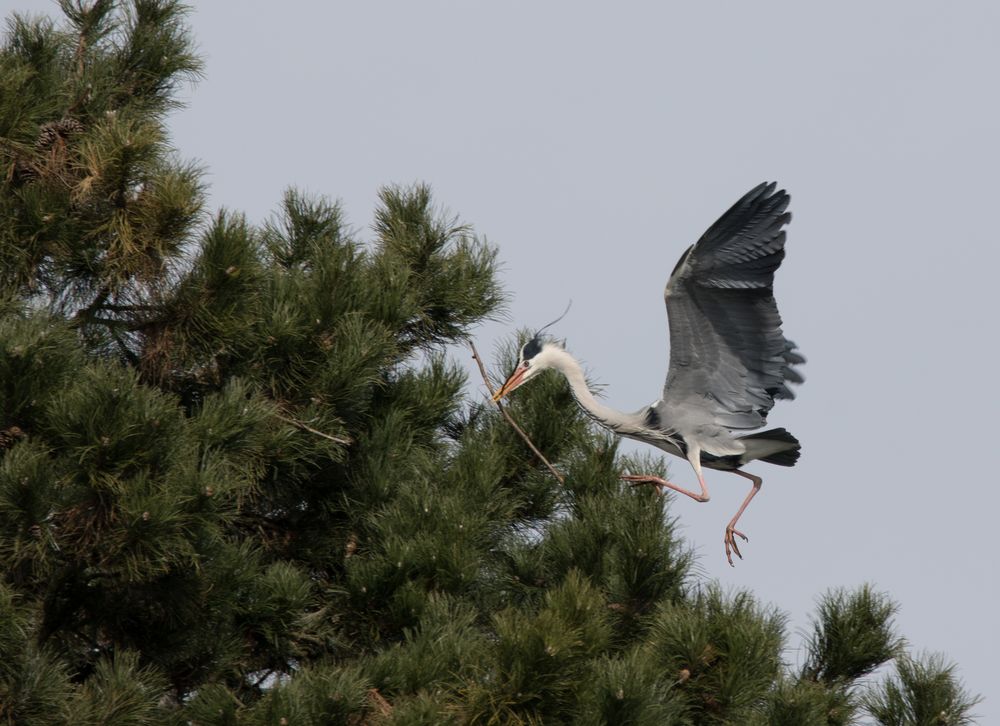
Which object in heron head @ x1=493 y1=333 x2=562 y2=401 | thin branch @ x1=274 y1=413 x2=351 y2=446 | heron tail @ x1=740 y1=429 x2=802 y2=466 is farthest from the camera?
heron head @ x1=493 y1=333 x2=562 y2=401

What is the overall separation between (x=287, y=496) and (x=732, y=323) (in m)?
A: 1.99

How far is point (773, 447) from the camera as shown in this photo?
706 cm

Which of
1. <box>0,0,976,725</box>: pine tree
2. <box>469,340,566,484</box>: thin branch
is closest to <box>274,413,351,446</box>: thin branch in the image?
<box>0,0,976,725</box>: pine tree

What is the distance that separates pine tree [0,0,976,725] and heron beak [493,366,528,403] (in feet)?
0.36

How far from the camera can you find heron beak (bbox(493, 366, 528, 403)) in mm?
7414

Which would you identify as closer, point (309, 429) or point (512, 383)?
point (309, 429)

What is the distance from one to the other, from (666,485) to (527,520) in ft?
3.00

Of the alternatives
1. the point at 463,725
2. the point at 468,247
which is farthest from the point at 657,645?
the point at 468,247

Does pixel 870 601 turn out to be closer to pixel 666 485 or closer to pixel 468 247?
pixel 666 485

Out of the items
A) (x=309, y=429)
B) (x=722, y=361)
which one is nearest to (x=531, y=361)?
(x=722, y=361)

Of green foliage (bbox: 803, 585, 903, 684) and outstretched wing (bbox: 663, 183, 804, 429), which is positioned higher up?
outstretched wing (bbox: 663, 183, 804, 429)

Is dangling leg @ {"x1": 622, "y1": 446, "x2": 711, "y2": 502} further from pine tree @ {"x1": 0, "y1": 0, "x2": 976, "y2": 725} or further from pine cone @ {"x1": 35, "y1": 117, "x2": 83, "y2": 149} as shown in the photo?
pine cone @ {"x1": 35, "y1": 117, "x2": 83, "y2": 149}

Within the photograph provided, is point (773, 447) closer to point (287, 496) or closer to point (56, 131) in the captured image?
point (287, 496)

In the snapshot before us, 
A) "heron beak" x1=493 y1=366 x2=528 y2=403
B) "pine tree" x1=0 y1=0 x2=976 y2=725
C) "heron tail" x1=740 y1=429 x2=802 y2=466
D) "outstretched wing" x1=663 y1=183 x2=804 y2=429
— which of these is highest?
"outstretched wing" x1=663 y1=183 x2=804 y2=429
